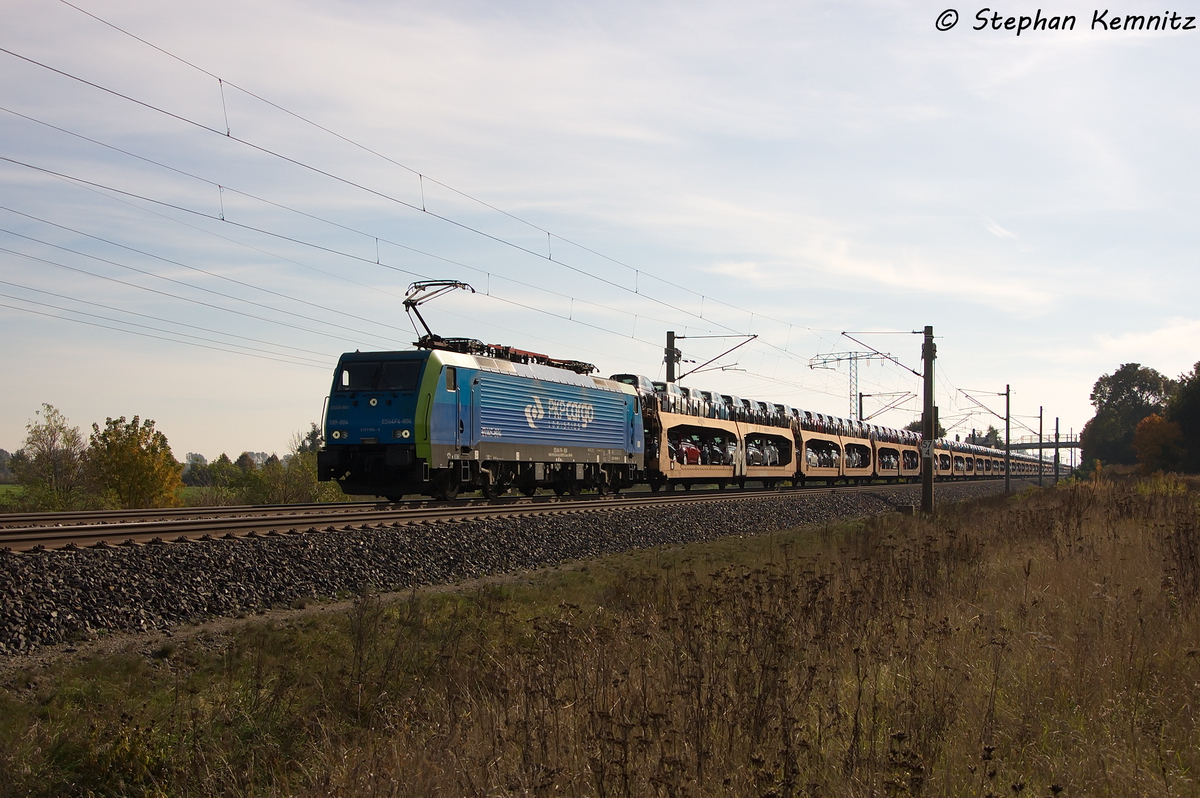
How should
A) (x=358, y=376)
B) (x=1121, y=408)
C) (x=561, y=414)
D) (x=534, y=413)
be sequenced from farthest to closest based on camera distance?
1. (x=1121, y=408)
2. (x=561, y=414)
3. (x=534, y=413)
4. (x=358, y=376)

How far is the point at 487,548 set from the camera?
566 inches

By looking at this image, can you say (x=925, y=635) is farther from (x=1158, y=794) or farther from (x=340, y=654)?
(x=340, y=654)

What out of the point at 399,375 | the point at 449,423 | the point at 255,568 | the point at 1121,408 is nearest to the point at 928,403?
the point at 449,423

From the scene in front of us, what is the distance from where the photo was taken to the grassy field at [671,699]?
471cm

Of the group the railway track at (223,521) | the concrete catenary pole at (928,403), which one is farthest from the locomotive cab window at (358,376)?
the concrete catenary pole at (928,403)

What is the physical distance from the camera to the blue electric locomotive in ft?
62.8

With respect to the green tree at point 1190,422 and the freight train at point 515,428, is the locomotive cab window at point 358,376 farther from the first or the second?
the green tree at point 1190,422

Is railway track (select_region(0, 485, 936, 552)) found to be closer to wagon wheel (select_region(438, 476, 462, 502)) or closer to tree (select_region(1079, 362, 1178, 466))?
wagon wheel (select_region(438, 476, 462, 502))

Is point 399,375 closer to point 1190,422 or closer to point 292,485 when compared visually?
point 292,485

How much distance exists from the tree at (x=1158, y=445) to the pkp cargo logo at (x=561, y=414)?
210 ft

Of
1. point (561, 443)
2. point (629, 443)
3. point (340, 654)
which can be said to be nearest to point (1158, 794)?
point (340, 654)

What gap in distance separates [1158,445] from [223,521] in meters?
80.4

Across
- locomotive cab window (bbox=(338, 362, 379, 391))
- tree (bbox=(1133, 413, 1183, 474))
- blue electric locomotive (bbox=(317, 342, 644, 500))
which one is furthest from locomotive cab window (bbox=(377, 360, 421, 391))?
tree (bbox=(1133, 413, 1183, 474))

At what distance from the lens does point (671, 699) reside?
5.83 metres
